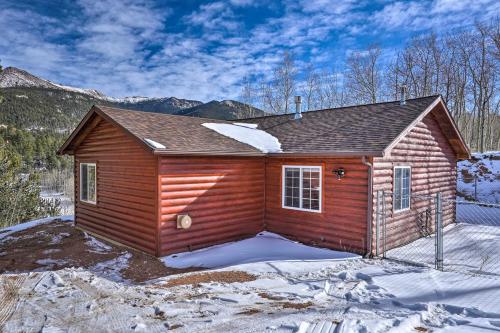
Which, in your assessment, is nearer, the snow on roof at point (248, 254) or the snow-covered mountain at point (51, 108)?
the snow on roof at point (248, 254)

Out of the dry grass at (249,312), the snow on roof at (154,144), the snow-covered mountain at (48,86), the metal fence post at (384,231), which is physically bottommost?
the dry grass at (249,312)

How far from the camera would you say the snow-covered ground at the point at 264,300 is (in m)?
4.35

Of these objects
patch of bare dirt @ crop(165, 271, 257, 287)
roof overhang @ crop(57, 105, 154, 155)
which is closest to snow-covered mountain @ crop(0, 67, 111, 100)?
roof overhang @ crop(57, 105, 154, 155)

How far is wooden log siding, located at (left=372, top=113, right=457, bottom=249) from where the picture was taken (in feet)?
Result: 28.3

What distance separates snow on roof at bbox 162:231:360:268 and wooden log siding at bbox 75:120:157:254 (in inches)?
38.0

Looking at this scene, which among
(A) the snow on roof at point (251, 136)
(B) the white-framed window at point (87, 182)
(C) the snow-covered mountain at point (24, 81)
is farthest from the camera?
(C) the snow-covered mountain at point (24, 81)

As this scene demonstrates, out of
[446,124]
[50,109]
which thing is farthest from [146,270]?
[50,109]

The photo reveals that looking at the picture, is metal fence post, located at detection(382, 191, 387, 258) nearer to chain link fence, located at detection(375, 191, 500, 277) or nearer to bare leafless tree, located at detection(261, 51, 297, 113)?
chain link fence, located at detection(375, 191, 500, 277)

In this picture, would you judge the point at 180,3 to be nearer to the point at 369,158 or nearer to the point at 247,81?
the point at 369,158

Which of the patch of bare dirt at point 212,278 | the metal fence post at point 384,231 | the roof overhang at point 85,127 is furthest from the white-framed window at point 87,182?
the metal fence post at point 384,231

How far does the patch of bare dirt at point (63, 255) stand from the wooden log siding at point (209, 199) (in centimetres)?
81

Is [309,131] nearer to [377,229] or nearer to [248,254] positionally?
[377,229]

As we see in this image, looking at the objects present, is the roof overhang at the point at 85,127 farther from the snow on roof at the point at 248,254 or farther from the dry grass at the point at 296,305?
the dry grass at the point at 296,305

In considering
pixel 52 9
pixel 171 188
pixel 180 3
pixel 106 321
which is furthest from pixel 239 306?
pixel 52 9
